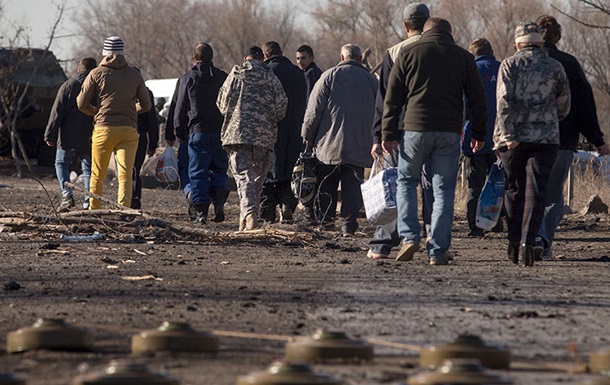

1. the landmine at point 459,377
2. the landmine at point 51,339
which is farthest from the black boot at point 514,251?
the landmine at point 459,377

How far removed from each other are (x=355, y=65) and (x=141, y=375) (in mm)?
10240

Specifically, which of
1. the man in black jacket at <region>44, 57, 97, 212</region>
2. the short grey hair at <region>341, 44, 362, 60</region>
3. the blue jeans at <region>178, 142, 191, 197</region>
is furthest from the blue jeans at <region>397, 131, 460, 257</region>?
the man in black jacket at <region>44, 57, 97, 212</region>

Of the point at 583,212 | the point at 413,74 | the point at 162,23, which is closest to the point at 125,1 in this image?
the point at 162,23

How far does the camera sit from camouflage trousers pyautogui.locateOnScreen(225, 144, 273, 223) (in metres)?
13.8

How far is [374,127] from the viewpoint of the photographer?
36.2 feet

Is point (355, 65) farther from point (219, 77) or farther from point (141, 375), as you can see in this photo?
point (141, 375)

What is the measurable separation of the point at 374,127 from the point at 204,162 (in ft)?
17.0

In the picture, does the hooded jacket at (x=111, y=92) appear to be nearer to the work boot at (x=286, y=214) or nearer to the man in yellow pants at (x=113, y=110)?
the man in yellow pants at (x=113, y=110)

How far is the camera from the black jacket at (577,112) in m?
11.1

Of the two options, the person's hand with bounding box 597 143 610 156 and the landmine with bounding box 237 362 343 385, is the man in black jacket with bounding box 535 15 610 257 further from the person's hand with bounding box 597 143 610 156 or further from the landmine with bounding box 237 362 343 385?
the landmine with bounding box 237 362 343 385

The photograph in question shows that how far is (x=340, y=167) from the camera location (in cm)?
1475

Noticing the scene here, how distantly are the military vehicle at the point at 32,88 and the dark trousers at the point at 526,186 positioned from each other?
19798 millimetres

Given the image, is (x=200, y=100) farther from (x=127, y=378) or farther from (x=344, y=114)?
(x=127, y=378)

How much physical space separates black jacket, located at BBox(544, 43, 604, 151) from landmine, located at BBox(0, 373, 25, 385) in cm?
718
